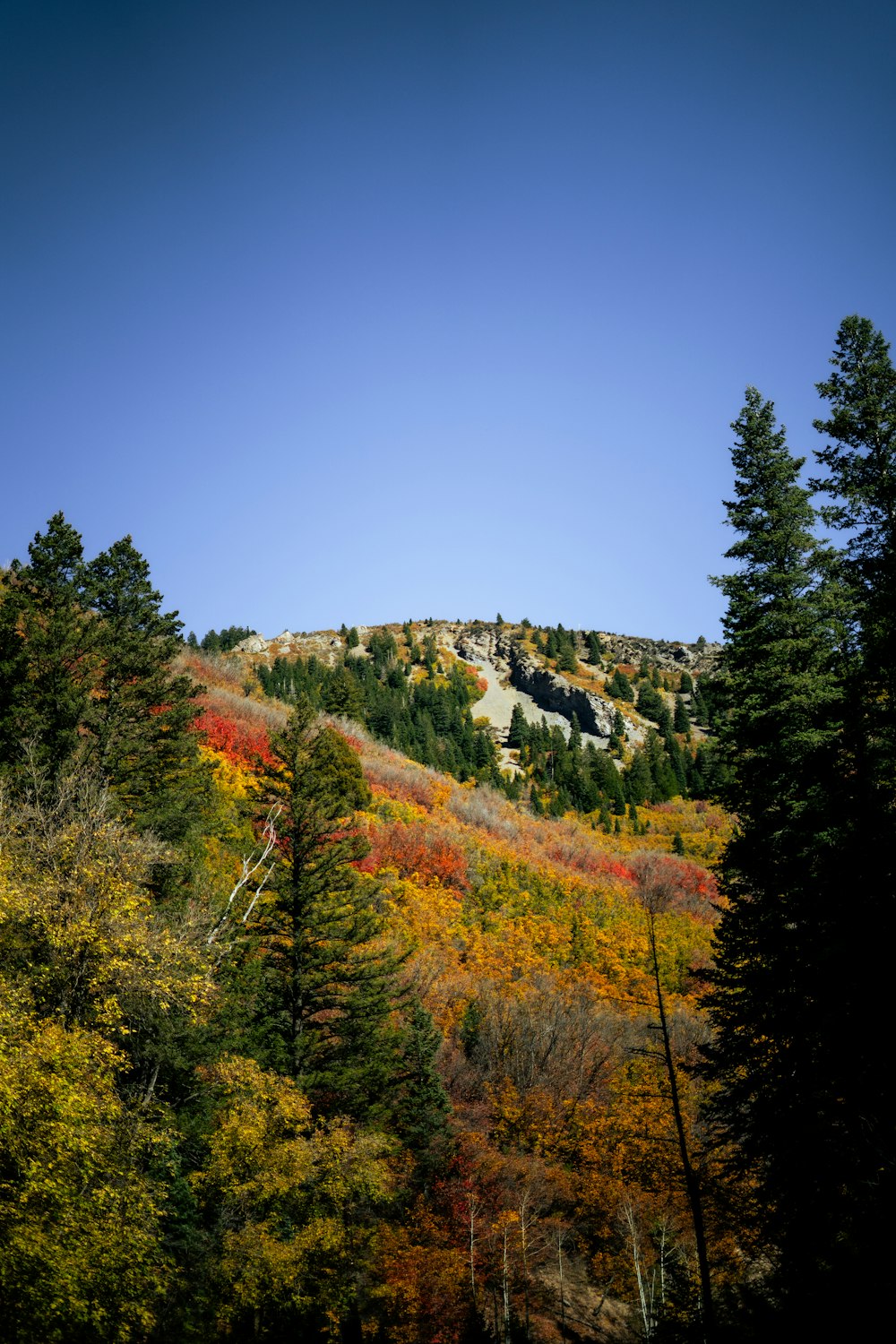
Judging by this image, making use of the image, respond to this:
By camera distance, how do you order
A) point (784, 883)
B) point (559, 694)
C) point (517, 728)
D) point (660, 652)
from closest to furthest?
point (784, 883), point (517, 728), point (559, 694), point (660, 652)

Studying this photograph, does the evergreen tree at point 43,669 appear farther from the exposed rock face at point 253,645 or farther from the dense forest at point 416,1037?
the exposed rock face at point 253,645

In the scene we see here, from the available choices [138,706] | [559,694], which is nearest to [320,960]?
[138,706]

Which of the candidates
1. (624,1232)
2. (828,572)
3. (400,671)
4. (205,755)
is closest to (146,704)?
(205,755)

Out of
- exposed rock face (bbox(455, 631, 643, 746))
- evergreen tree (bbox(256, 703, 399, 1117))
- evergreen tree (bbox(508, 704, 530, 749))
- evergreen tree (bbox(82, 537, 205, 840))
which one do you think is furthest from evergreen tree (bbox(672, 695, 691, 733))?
evergreen tree (bbox(256, 703, 399, 1117))

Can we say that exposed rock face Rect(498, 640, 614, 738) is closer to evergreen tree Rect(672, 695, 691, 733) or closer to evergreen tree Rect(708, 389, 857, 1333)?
evergreen tree Rect(672, 695, 691, 733)

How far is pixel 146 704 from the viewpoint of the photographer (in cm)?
2572

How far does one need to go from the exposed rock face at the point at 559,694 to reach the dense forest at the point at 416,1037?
96.3m

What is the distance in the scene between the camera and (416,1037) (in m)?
24.9

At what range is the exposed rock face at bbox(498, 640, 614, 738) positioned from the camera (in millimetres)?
134750

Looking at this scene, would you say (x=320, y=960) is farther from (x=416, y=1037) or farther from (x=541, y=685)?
(x=541, y=685)

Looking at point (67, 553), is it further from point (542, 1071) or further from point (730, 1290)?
point (730, 1290)

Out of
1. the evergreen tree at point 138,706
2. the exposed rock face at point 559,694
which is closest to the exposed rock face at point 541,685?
the exposed rock face at point 559,694

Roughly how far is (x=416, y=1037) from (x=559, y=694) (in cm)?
12220

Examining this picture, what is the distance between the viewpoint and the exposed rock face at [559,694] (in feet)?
442
